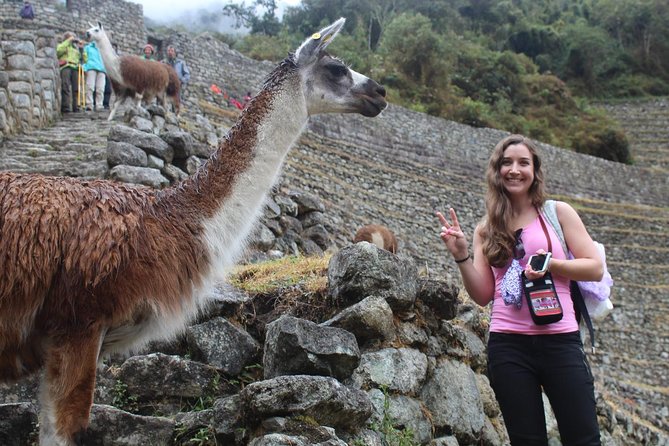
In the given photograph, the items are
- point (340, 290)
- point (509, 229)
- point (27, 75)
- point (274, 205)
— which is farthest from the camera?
point (27, 75)

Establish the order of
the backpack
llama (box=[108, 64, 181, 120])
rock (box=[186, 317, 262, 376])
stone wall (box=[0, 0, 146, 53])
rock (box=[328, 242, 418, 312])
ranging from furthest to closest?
stone wall (box=[0, 0, 146, 53]) → llama (box=[108, 64, 181, 120]) → rock (box=[328, 242, 418, 312]) → rock (box=[186, 317, 262, 376]) → the backpack

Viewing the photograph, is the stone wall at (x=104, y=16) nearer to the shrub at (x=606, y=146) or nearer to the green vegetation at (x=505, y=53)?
the green vegetation at (x=505, y=53)

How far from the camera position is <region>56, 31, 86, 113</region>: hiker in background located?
34.8ft

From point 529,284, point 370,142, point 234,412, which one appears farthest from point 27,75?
point 370,142

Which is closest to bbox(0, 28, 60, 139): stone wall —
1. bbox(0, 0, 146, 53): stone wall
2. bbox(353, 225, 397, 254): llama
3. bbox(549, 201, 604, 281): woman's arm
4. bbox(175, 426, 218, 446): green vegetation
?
bbox(353, 225, 397, 254): llama

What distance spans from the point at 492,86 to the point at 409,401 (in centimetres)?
2893

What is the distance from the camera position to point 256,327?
13.0ft

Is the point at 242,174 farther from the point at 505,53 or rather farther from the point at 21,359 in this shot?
the point at 505,53

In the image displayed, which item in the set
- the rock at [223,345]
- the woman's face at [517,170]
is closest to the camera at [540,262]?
the woman's face at [517,170]

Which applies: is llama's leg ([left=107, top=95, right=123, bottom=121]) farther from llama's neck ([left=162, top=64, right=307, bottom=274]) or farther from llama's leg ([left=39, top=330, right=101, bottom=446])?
llama's leg ([left=39, top=330, right=101, bottom=446])

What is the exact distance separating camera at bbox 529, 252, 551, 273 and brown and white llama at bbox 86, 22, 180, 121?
816 centimetres

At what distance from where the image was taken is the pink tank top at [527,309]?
2609 millimetres

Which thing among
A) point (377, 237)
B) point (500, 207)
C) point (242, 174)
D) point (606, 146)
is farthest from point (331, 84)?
point (606, 146)

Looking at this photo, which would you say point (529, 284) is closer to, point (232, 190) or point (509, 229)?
point (509, 229)
